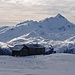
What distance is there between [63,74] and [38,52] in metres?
57.6

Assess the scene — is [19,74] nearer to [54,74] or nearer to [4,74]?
[4,74]

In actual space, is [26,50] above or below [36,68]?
above

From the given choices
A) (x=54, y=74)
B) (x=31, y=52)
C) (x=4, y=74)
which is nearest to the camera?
(x=4, y=74)

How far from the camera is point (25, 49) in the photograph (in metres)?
86.4

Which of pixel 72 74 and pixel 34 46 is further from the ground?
pixel 34 46

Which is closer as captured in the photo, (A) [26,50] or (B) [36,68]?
(B) [36,68]

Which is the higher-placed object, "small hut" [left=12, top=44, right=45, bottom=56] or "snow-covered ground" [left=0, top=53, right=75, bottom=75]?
"small hut" [left=12, top=44, right=45, bottom=56]

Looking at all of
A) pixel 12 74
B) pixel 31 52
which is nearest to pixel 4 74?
pixel 12 74

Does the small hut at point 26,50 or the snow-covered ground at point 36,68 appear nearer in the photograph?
the snow-covered ground at point 36,68

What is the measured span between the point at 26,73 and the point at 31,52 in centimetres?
5535

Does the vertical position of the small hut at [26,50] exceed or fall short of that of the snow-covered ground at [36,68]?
it exceeds it

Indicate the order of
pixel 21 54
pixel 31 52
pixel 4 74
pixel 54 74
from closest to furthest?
pixel 4 74
pixel 54 74
pixel 21 54
pixel 31 52

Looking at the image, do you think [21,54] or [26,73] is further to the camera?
[21,54]

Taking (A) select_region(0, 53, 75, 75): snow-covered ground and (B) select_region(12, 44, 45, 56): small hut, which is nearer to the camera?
(A) select_region(0, 53, 75, 75): snow-covered ground
